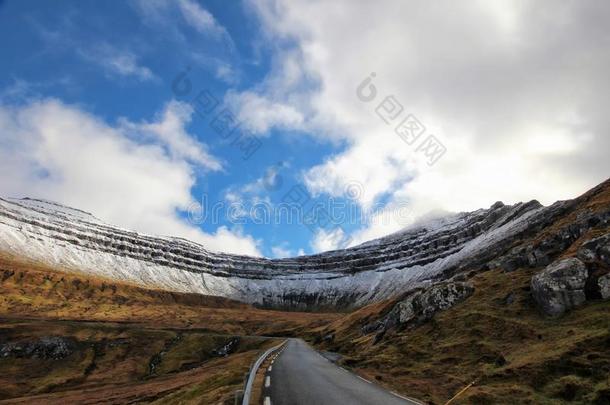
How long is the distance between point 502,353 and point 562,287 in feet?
25.6

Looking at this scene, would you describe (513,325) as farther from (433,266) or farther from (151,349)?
(433,266)

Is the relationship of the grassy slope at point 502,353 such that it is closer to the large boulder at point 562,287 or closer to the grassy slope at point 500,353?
the grassy slope at point 500,353

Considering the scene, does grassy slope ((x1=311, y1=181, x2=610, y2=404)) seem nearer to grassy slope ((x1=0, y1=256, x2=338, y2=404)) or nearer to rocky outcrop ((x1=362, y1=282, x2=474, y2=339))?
rocky outcrop ((x1=362, y1=282, x2=474, y2=339))

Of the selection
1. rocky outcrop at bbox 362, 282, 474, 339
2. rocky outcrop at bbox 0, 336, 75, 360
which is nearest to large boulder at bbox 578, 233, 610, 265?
rocky outcrop at bbox 362, 282, 474, 339

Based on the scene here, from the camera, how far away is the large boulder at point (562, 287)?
28.7 metres

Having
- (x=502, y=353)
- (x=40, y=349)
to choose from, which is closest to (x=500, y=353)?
(x=502, y=353)

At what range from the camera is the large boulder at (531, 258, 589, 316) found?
28725 mm

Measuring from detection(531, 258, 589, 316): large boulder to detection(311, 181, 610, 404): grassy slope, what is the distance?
89 centimetres

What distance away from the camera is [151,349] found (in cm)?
8675

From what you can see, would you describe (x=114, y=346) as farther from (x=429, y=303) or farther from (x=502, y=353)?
(x=502, y=353)

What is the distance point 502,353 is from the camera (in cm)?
2645

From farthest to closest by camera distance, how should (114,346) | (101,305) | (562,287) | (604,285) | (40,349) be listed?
(101,305)
(114,346)
(40,349)
(562,287)
(604,285)

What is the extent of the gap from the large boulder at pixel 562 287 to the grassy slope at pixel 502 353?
0.89 m

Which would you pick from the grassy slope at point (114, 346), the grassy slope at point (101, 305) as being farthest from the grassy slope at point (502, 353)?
the grassy slope at point (101, 305)
